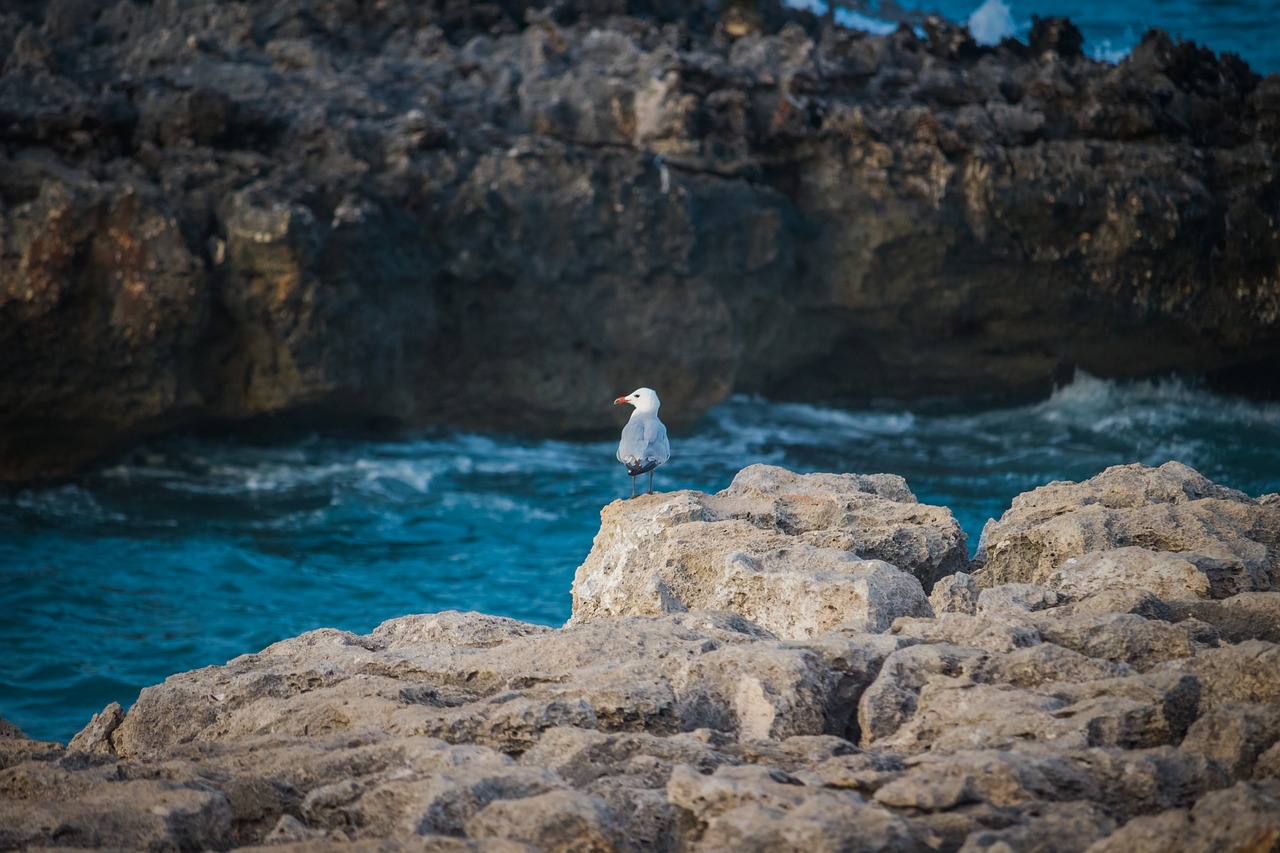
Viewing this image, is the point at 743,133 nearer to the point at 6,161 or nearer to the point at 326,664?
the point at 6,161

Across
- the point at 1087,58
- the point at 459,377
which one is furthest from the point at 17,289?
the point at 1087,58

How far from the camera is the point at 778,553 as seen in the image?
5090 millimetres

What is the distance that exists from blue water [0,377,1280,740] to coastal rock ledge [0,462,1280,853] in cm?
402

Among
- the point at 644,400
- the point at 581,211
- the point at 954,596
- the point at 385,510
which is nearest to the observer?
the point at 954,596

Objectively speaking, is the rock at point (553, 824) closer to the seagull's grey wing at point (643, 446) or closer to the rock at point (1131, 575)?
the rock at point (1131, 575)

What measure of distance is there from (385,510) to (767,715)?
27.0 feet

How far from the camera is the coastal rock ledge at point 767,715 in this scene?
2986 mm

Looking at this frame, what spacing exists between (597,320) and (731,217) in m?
1.84

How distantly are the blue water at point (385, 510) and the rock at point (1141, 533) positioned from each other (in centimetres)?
444

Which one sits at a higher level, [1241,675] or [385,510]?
[1241,675]

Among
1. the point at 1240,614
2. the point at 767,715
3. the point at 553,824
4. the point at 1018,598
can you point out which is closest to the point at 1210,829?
the point at 767,715

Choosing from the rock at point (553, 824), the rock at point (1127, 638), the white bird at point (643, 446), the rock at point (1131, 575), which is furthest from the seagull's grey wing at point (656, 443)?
the rock at point (553, 824)

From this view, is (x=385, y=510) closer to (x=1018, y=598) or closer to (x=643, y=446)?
(x=643, y=446)

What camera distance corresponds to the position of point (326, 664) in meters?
4.54
